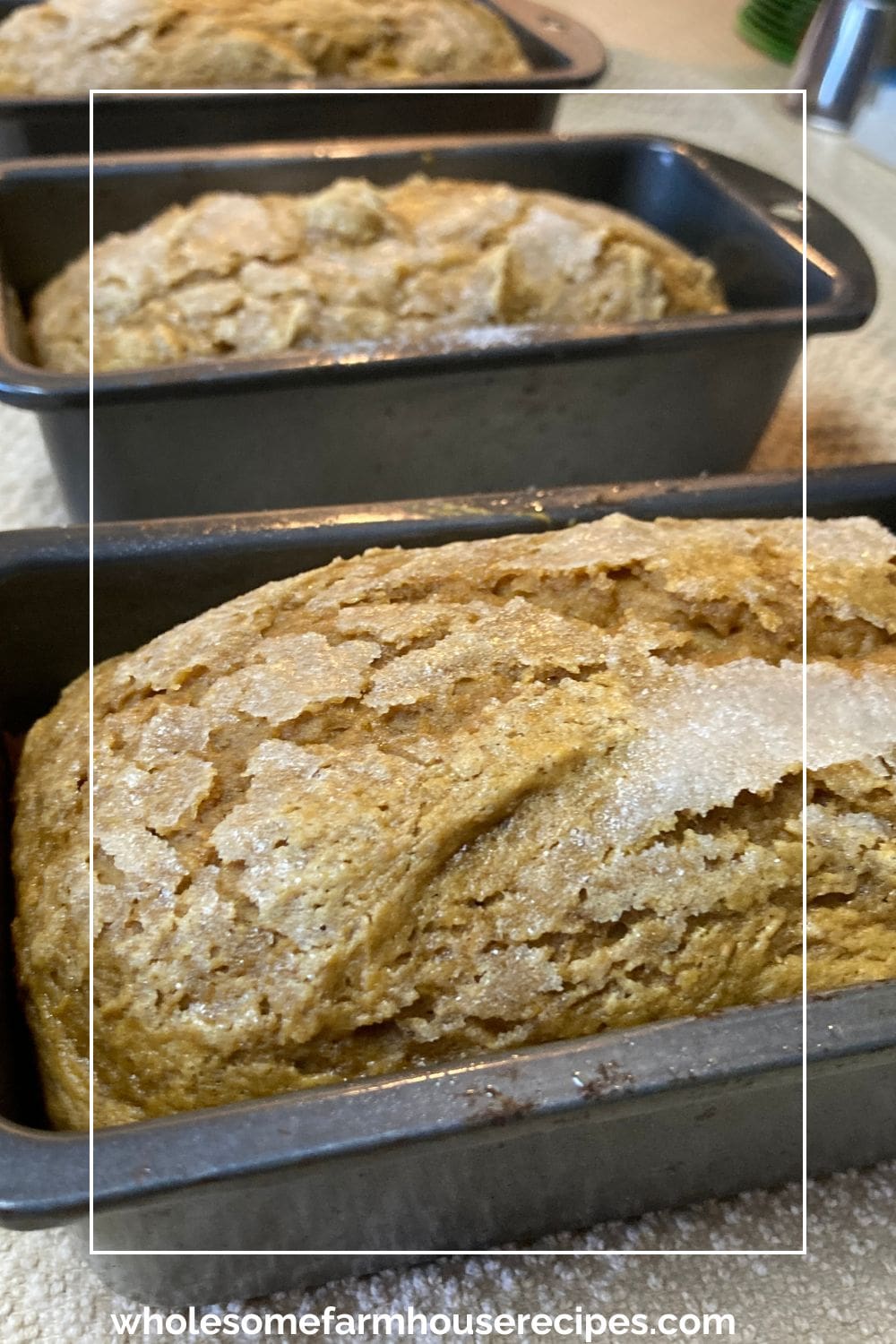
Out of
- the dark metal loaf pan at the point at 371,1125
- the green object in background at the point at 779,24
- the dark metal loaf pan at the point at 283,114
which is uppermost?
the green object in background at the point at 779,24

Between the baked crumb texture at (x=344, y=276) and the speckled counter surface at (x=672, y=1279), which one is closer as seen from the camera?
the speckled counter surface at (x=672, y=1279)

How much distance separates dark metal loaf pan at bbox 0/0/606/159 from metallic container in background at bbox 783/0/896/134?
1.94ft

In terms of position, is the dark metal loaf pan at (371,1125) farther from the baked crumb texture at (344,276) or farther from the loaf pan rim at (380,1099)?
the baked crumb texture at (344,276)

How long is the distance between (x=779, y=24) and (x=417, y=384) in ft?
6.14

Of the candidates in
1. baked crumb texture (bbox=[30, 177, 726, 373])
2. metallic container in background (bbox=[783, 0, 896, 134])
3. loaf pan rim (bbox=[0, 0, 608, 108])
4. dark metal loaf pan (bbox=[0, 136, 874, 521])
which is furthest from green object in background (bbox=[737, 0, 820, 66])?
baked crumb texture (bbox=[30, 177, 726, 373])

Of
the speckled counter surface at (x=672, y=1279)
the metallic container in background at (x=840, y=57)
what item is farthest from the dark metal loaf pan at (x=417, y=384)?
the metallic container in background at (x=840, y=57)

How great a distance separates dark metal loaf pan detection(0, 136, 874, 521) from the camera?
42.8 inches

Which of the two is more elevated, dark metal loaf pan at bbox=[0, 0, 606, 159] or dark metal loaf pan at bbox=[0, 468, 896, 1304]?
dark metal loaf pan at bbox=[0, 0, 606, 159]

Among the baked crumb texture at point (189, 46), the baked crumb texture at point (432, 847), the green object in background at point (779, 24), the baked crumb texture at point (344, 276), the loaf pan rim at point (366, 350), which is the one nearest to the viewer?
the baked crumb texture at point (432, 847)

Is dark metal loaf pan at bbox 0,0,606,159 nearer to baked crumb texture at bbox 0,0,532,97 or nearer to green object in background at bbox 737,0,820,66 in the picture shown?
baked crumb texture at bbox 0,0,532,97

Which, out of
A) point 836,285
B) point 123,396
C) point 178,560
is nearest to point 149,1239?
point 178,560

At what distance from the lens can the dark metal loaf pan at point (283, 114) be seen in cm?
151

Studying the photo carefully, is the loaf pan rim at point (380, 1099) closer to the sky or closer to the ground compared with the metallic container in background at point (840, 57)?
closer to the ground

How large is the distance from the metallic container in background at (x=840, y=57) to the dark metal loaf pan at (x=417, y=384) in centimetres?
84
